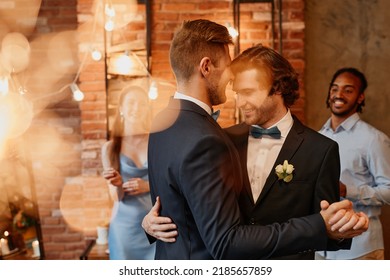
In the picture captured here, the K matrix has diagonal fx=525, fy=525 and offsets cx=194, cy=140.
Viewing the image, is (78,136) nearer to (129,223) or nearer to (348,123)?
(129,223)

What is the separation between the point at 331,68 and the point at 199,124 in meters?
→ 1.04

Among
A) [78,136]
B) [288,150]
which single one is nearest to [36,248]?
[78,136]

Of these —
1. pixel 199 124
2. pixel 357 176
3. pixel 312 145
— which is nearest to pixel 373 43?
pixel 357 176

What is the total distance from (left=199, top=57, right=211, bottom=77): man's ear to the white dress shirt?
357mm

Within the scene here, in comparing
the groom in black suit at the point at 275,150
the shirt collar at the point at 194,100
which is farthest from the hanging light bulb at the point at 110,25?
the shirt collar at the point at 194,100

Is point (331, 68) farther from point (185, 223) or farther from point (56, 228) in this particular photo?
point (56, 228)

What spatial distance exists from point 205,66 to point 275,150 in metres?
0.42

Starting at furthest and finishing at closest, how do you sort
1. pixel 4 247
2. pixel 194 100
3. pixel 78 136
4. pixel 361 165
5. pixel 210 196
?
1. pixel 78 136
2. pixel 4 247
3. pixel 361 165
4. pixel 194 100
5. pixel 210 196

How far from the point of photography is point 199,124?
5.25 ft

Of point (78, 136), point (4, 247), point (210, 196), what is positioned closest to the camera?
point (210, 196)

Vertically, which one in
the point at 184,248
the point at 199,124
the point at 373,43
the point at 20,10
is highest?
the point at 20,10

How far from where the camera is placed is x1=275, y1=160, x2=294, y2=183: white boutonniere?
70.2 inches

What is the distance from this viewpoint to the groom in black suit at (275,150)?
179cm

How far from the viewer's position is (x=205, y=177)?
1.53 meters
